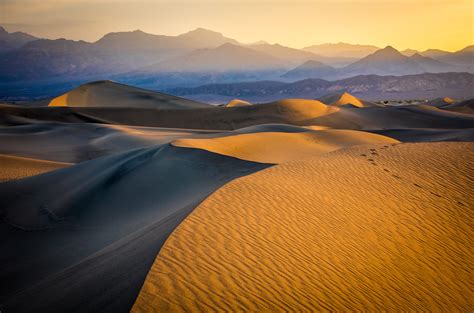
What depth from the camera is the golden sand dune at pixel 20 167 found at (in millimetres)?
15742

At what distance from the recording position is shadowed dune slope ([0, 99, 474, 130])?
3900cm

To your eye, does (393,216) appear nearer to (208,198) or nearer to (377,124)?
(208,198)

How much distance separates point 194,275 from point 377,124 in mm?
37482

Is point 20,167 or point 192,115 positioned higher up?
point 192,115

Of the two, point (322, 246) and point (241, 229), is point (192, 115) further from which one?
point (322, 246)

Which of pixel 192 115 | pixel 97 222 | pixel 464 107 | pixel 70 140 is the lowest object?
pixel 97 222

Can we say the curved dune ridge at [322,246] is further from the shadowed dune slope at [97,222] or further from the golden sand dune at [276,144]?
the golden sand dune at [276,144]

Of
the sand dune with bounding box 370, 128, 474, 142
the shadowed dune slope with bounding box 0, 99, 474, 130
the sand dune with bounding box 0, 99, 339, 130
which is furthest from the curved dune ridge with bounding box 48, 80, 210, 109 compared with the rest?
the sand dune with bounding box 370, 128, 474, 142

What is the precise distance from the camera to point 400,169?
1218 cm

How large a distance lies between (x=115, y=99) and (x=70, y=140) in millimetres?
32675

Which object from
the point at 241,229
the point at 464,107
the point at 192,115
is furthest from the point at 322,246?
the point at 464,107

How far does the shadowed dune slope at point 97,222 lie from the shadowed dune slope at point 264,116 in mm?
25377

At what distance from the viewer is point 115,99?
58312 mm

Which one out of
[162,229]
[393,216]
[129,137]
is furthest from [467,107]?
[162,229]
